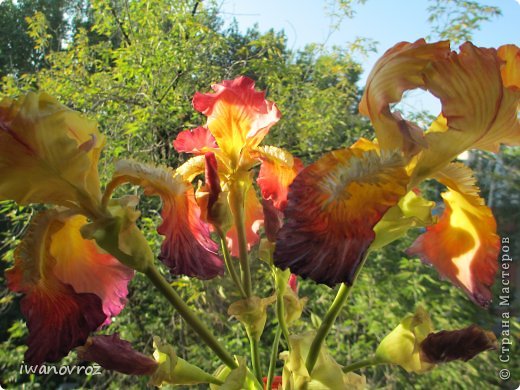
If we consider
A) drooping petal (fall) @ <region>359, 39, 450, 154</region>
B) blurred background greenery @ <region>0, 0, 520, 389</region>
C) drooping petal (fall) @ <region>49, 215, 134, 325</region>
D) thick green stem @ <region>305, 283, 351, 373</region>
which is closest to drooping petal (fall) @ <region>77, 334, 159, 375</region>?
drooping petal (fall) @ <region>49, 215, 134, 325</region>

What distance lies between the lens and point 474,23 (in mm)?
1687

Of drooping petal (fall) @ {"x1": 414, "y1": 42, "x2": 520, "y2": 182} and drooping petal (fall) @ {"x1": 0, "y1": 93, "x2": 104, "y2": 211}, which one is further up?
drooping petal (fall) @ {"x1": 414, "y1": 42, "x2": 520, "y2": 182}

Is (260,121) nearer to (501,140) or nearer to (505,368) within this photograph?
(501,140)

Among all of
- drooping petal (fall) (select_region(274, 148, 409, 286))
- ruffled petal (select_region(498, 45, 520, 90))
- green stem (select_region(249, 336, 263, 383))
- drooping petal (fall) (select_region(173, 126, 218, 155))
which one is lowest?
green stem (select_region(249, 336, 263, 383))

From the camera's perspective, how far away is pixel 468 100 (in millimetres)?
314

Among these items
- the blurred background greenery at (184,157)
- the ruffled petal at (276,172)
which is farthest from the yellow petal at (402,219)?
the blurred background greenery at (184,157)

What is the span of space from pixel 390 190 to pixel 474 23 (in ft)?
5.44

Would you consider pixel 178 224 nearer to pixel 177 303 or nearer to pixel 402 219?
pixel 177 303

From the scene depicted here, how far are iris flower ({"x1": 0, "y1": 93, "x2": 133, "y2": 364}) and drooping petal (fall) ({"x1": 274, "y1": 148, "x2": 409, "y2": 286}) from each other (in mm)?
139

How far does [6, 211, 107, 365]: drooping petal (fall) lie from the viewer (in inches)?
12.1

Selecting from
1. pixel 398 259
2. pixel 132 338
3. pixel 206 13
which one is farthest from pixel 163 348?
pixel 206 13

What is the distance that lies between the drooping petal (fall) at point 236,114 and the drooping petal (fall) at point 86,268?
0.43 feet

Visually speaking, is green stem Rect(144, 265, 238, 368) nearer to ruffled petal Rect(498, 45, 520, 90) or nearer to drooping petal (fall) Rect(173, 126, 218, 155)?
drooping petal (fall) Rect(173, 126, 218, 155)

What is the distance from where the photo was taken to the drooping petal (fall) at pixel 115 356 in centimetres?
36
